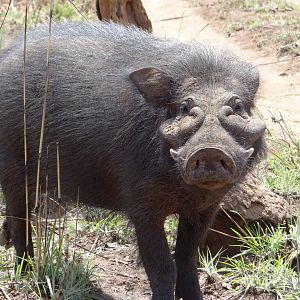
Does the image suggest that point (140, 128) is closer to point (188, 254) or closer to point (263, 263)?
point (188, 254)

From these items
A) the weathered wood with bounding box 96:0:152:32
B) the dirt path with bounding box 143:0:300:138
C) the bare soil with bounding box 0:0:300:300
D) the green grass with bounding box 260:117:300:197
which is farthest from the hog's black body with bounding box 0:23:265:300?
the weathered wood with bounding box 96:0:152:32

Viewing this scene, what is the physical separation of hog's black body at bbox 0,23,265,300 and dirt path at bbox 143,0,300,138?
1.56 ft

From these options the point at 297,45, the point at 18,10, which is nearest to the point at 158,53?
the point at 297,45

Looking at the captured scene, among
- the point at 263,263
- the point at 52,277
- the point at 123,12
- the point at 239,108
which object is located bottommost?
the point at 263,263

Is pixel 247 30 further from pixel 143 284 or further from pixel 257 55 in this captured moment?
pixel 143 284

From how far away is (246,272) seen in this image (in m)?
4.99

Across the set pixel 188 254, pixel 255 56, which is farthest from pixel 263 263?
pixel 255 56

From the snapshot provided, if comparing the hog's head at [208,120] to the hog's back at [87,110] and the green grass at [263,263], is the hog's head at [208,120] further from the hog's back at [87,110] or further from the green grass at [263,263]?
the green grass at [263,263]

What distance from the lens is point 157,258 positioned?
4.39m

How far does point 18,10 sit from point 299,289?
767 centimetres

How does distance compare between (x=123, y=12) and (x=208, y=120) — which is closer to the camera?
(x=208, y=120)

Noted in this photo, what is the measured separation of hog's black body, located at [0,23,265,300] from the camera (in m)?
3.93

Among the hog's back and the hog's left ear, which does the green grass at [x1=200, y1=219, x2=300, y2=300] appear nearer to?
the hog's back

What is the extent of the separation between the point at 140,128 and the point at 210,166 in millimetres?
796
